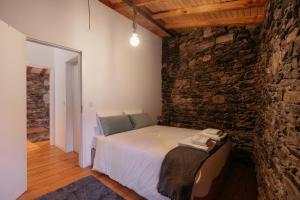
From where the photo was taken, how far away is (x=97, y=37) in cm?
308

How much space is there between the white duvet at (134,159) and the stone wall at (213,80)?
1741 millimetres

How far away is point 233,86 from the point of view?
3.73m

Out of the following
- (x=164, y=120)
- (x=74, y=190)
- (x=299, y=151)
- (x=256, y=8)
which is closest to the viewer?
(x=299, y=151)

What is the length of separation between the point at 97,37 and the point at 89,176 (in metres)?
2.32

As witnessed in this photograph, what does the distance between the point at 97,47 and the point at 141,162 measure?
2.13 meters

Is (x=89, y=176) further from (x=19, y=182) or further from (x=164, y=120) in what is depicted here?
(x=164, y=120)

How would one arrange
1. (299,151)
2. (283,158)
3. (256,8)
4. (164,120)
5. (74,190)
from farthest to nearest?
(164,120), (256,8), (74,190), (283,158), (299,151)

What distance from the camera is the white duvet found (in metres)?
1.99

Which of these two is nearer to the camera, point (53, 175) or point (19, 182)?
point (19, 182)

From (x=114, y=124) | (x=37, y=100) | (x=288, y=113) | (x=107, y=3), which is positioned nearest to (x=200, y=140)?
(x=288, y=113)

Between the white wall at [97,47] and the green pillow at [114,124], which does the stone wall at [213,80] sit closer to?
the white wall at [97,47]

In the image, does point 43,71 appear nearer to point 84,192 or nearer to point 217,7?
point 84,192

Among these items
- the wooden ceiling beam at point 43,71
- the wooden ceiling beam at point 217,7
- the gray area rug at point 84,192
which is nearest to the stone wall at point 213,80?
the wooden ceiling beam at point 217,7

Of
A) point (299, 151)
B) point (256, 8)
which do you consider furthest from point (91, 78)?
point (256, 8)
